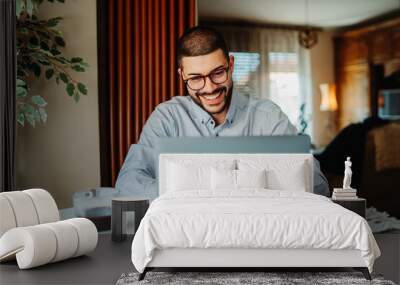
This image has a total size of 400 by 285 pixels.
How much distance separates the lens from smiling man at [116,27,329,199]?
245 inches

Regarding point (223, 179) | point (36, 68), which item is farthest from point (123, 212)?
point (36, 68)

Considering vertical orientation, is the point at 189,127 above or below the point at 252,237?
above

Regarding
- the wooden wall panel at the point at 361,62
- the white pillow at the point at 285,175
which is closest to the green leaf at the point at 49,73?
the white pillow at the point at 285,175

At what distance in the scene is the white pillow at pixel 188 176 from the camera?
552cm

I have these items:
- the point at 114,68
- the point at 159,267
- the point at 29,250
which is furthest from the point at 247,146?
the point at 29,250

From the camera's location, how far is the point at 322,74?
629 cm

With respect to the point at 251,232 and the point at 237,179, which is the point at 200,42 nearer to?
the point at 237,179

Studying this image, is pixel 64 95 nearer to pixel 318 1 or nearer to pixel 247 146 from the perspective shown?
pixel 247 146

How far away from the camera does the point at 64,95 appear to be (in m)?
6.43

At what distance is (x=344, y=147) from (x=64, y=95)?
9.22 ft

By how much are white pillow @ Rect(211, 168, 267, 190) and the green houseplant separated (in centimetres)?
161

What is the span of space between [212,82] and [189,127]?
19.1 inches

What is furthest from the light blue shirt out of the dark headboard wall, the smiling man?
the dark headboard wall

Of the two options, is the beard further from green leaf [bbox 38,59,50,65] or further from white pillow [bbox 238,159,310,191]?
green leaf [bbox 38,59,50,65]
